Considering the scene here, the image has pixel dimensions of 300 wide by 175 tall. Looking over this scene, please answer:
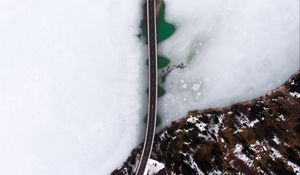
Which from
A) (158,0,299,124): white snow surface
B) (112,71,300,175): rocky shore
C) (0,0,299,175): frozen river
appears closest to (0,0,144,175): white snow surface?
(0,0,299,175): frozen river

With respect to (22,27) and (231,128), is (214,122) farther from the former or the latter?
(22,27)

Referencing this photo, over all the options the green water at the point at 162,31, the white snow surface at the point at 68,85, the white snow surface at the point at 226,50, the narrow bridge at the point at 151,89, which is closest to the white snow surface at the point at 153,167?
the narrow bridge at the point at 151,89

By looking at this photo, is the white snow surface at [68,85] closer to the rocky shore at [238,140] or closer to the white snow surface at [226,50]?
the white snow surface at [226,50]

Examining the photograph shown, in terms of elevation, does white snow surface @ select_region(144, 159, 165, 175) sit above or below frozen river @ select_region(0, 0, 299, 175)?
below

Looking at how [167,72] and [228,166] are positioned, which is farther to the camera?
[167,72]

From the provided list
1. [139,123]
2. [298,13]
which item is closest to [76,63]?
[139,123]

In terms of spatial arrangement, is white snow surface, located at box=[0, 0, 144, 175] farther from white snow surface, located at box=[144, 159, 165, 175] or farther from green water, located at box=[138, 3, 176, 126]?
white snow surface, located at box=[144, 159, 165, 175]

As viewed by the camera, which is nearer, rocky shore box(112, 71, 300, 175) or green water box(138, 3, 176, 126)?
rocky shore box(112, 71, 300, 175)
